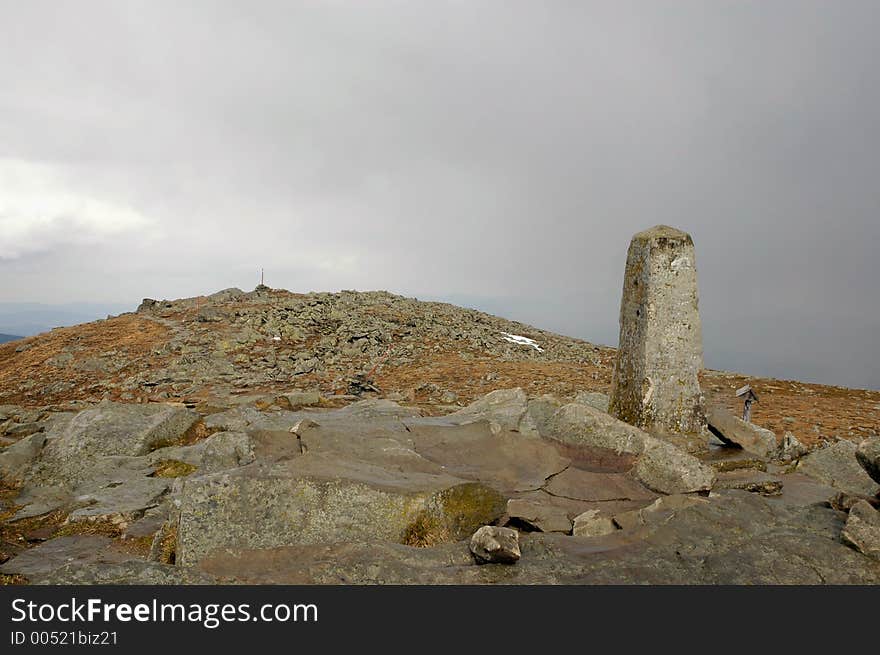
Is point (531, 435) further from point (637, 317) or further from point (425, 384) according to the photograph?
point (425, 384)

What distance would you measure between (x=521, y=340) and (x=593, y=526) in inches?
1309

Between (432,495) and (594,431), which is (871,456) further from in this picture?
(432,495)

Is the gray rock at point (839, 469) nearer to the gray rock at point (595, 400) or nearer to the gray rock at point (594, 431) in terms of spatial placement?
the gray rock at point (594, 431)

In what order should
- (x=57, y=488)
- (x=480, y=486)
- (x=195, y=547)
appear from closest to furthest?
(x=195, y=547) → (x=480, y=486) → (x=57, y=488)

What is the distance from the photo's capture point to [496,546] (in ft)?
19.5

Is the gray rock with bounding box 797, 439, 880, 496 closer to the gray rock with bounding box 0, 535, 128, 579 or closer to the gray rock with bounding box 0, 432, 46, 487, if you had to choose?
the gray rock with bounding box 0, 535, 128, 579

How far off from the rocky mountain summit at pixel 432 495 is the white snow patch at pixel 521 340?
17.9m

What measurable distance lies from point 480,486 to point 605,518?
72.2 inches

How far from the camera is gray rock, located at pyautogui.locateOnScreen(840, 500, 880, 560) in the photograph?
250 inches

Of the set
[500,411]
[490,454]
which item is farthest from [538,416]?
[490,454]
